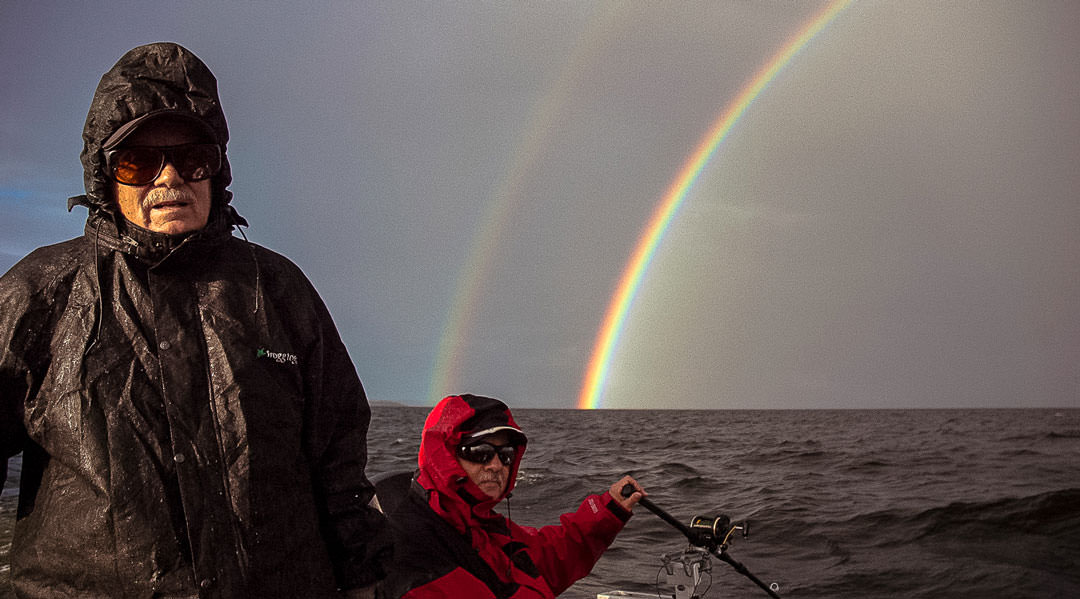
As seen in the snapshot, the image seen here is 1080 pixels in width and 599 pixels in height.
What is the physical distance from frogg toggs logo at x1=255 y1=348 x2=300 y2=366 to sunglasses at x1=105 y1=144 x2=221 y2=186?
24.3 inches

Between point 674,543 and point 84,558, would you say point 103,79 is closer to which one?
point 84,558

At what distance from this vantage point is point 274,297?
271 cm

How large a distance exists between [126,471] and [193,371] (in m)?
0.34

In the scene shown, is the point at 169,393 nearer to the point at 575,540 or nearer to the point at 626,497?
the point at 575,540

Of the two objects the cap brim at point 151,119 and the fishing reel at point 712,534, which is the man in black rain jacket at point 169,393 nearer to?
the cap brim at point 151,119

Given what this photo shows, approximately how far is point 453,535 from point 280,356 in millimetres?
2278

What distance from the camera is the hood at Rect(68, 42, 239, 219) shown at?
253cm

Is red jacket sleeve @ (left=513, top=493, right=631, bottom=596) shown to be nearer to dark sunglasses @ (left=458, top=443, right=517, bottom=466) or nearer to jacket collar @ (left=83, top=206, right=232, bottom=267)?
dark sunglasses @ (left=458, top=443, right=517, bottom=466)

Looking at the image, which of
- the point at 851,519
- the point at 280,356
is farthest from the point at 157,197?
the point at 851,519

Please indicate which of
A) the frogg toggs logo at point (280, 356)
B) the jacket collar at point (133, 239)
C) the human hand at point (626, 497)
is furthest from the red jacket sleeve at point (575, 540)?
the jacket collar at point (133, 239)

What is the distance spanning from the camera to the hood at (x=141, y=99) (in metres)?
2.53

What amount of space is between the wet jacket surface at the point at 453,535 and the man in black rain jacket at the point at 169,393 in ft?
5.31

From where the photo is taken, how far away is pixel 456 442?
16.0 ft

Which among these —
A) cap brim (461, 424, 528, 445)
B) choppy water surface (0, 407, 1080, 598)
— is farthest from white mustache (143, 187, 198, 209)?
choppy water surface (0, 407, 1080, 598)
